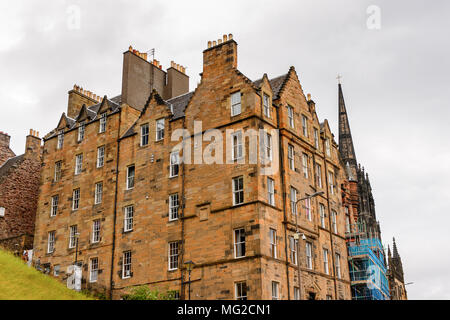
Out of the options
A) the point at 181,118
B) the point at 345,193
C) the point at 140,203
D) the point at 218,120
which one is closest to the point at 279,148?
the point at 218,120

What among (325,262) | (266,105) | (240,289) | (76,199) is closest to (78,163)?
(76,199)

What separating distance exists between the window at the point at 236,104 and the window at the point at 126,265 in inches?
509

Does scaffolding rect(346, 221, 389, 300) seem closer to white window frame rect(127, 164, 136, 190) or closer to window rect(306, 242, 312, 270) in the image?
window rect(306, 242, 312, 270)

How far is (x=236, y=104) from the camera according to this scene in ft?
126

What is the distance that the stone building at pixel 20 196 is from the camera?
49.4 m

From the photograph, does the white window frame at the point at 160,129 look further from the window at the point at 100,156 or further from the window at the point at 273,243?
the window at the point at 273,243

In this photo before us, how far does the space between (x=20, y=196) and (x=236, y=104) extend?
26.0 m

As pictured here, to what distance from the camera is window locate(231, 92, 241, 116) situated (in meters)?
38.4

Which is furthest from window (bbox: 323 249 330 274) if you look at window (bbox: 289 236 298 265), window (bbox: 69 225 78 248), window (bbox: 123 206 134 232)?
window (bbox: 69 225 78 248)

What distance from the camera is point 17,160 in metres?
55.8

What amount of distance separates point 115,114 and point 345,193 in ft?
71.1

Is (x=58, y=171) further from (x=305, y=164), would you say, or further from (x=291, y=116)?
(x=305, y=164)

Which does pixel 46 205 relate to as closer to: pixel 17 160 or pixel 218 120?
pixel 17 160

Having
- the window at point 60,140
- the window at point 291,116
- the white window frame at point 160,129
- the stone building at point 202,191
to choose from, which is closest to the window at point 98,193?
the stone building at point 202,191
